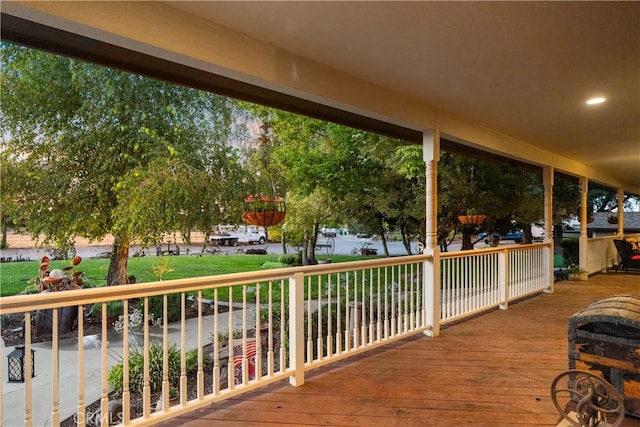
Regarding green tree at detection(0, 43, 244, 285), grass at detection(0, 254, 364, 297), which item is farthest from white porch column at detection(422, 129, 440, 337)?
green tree at detection(0, 43, 244, 285)

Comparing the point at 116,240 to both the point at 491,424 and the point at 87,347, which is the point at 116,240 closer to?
the point at 87,347

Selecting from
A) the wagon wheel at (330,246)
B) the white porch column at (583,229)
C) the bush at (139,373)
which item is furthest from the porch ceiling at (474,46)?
the wagon wheel at (330,246)

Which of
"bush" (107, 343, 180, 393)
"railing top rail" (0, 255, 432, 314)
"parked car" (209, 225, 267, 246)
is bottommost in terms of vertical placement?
"bush" (107, 343, 180, 393)

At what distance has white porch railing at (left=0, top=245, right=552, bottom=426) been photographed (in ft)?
6.18

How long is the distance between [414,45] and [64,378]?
16.1 feet

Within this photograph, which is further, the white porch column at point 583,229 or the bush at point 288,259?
the bush at point 288,259

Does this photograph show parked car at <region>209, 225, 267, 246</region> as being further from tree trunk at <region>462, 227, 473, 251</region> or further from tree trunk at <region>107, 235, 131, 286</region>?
tree trunk at <region>462, 227, 473, 251</region>

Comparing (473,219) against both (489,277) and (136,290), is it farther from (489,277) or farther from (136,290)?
(136,290)

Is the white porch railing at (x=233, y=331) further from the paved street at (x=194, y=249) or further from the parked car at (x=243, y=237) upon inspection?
the parked car at (x=243, y=237)

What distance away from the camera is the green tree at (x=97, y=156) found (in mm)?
5434

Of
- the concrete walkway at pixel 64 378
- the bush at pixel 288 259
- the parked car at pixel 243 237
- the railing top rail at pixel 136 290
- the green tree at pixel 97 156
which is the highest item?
the green tree at pixel 97 156

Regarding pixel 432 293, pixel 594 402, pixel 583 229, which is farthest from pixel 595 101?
pixel 583 229

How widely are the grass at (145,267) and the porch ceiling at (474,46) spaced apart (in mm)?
4279

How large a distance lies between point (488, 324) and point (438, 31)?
3.47m
